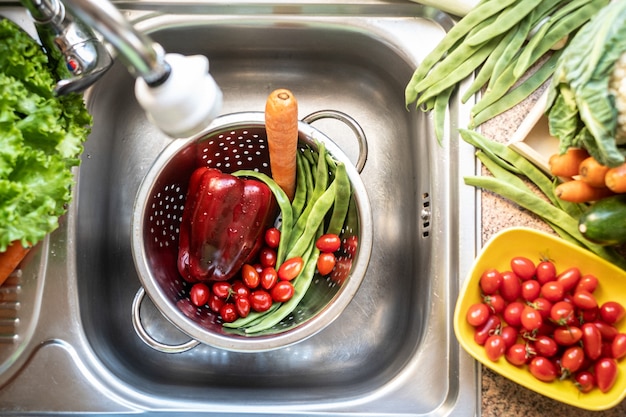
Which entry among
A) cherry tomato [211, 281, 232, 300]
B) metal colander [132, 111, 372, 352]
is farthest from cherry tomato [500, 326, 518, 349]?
cherry tomato [211, 281, 232, 300]

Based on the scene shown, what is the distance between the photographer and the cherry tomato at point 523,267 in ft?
2.58

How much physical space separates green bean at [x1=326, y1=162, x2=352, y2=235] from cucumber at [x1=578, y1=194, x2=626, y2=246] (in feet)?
1.10

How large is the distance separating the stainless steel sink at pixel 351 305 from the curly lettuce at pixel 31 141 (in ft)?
0.49

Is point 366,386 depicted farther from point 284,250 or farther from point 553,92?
point 553,92

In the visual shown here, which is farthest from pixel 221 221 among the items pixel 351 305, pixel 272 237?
pixel 351 305

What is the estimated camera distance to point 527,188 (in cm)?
82

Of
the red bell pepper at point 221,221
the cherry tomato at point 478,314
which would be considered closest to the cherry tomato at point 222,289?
the red bell pepper at point 221,221

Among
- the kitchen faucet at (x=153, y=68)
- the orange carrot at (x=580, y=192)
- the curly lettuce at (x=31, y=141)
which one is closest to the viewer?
the kitchen faucet at (x=153, y=68)

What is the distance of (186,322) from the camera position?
0.78 meters

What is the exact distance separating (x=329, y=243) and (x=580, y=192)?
1.22 feet

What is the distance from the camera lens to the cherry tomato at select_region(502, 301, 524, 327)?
0.77 m

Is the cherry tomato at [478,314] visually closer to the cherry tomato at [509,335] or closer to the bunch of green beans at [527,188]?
the cherry tomato at [509,335]

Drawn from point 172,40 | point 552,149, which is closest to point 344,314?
point 552,149

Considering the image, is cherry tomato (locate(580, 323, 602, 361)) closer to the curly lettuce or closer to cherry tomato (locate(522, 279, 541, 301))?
cherry tomato (locate(522, 279, 541, 301))
